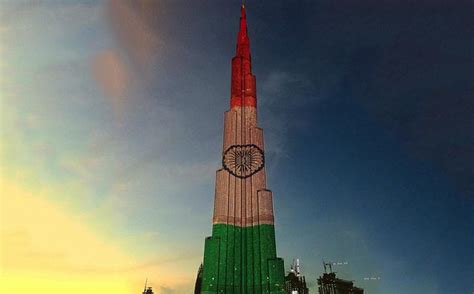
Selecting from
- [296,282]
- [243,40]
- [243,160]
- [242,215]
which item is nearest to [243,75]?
[243,40]

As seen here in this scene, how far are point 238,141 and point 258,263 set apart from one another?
22373 mm

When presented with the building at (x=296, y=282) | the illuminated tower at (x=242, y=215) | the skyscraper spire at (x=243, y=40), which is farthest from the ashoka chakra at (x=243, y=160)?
the building at (x=296, y=282)

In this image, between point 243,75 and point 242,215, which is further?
point 243,75

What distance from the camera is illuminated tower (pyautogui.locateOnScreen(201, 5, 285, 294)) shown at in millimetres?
61438

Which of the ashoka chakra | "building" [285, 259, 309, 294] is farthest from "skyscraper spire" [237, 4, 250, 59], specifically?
"building" [285, 259, 309, 294]

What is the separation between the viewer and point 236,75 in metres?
78.5

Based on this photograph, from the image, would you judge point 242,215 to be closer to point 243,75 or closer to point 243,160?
point 243,160

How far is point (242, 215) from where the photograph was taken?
67438 mm

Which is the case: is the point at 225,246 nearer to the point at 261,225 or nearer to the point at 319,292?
the point at 261,225

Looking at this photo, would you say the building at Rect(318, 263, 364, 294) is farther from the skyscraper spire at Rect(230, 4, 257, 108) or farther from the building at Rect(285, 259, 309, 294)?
the skyscraper spire at Rect(230, 4, 257, 108)

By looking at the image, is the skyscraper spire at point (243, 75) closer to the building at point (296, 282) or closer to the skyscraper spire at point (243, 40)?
the skyscraper spire at point (243, 40)

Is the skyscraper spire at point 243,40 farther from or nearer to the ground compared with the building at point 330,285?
farther from the ground

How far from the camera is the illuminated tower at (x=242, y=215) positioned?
61.4 metres

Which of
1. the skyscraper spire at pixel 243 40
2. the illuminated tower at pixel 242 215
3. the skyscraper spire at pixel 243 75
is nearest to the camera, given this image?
the illuminated tower at pixel 242 215
